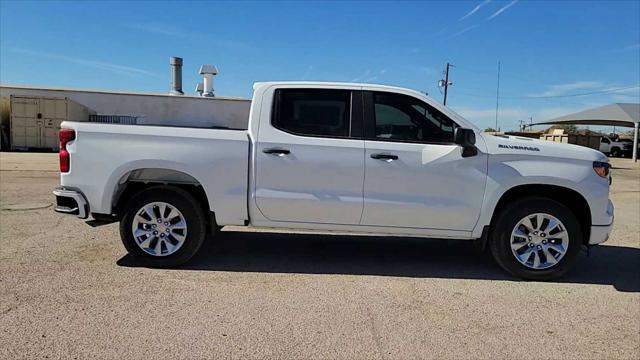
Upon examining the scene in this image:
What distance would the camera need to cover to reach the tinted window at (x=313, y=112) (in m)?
5.41

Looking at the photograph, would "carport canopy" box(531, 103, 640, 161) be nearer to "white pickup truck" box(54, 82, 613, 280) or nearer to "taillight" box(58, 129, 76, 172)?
"white pickup truck" box(54, 82, 613, 280)

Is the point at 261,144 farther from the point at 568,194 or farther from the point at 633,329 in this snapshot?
the point at 633,329

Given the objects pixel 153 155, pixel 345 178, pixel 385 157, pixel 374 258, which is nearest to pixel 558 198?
pixel 385 157

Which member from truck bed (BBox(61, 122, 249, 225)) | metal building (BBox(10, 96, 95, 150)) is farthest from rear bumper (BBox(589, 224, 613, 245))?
metal building (BBox(10, 96, 95, 150))

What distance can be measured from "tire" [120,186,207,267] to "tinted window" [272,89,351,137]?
1.30m

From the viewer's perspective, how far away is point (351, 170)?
17.4ft

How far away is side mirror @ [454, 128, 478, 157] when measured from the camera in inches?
204

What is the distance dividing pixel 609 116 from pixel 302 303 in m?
43.4

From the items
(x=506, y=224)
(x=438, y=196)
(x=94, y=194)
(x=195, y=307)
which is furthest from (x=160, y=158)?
(x=506, y=224)

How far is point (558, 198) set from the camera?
5547 mm

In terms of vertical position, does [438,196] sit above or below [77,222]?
above

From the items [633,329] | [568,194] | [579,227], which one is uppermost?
[568,194]

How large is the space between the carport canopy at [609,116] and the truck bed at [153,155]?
3953 centimetres

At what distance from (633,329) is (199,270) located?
4047mm
